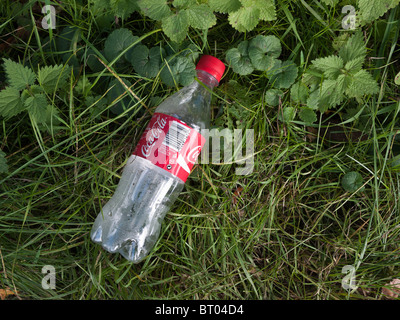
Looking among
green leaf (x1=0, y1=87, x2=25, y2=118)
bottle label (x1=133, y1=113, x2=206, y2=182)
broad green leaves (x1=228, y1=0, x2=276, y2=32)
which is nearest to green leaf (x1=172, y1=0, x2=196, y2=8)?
broad green leaves (x1=228, y1=0, x2=276, y2=32)

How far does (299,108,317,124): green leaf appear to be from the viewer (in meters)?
1.86

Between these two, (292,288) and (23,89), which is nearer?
(23,89)

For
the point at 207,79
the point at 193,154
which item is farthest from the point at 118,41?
the point at 193,154

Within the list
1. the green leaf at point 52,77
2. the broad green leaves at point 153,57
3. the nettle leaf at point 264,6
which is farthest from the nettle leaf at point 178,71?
the green leaf at point 52,77

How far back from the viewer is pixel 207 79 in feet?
5.87

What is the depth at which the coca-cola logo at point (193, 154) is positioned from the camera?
5.61ft

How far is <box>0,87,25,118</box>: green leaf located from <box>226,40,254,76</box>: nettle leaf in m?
1.14

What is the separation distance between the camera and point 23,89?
171 centimetres

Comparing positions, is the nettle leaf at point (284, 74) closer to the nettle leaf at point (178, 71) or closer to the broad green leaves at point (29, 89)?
the nettle leaf at point (178, 71)

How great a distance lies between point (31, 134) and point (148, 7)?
999 mm

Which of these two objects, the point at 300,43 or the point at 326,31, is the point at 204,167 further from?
the point at 326,31

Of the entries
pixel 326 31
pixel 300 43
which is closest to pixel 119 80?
pixel 300 43

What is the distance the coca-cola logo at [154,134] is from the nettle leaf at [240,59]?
511 mm

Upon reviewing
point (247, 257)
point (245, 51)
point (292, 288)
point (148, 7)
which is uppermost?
point (148, 7)
